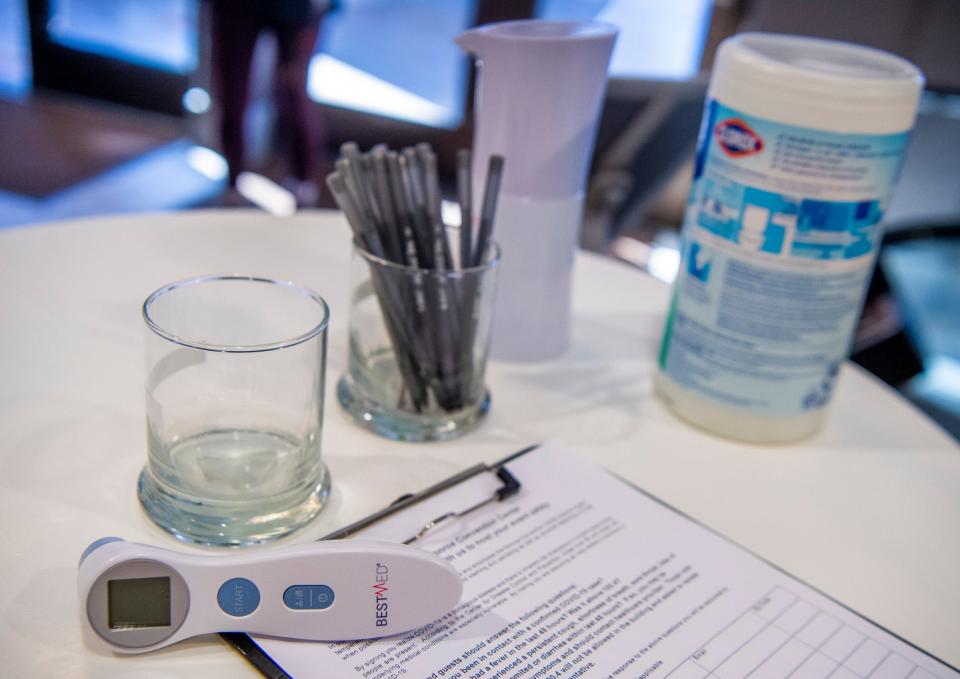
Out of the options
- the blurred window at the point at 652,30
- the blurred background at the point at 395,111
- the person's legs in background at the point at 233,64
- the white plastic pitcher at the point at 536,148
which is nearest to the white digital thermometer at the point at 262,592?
the white plastic pitcher at the point at 536,148

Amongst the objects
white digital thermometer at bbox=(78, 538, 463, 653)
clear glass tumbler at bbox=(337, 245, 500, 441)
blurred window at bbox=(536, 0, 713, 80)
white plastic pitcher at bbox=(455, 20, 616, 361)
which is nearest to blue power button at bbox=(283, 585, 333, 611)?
white digital thermometer at bbox=(78, 538, 463, 653)

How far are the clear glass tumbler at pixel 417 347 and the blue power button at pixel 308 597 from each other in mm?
162

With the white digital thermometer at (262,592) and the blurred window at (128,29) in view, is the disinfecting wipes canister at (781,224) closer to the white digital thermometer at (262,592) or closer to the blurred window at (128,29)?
the white digital thermometer at (262,592)

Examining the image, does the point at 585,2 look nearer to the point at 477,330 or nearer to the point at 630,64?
the point at 630,64

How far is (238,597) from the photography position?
1.18 ft

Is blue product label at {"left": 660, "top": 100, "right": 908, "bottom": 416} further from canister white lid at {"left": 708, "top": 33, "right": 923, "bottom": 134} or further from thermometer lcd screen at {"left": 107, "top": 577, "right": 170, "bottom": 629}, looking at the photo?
thermometer lcd screen at {"left": 107, "top": 577, "right": 170, "bottom": 629}

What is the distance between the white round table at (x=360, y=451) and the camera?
0.41 metres

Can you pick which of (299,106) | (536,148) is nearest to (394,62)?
(299,106)

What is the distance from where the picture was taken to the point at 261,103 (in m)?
2.26

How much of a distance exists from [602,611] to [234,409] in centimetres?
20

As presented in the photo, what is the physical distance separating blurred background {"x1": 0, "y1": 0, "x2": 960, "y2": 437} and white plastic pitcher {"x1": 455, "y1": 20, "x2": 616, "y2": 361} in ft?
1.63

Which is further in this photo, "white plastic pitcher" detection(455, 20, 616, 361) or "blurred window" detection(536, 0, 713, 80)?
"blurred window" detection(536, 0, 713, 80)

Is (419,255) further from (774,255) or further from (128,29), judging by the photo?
(128,29)

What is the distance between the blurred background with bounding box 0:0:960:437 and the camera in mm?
1110
